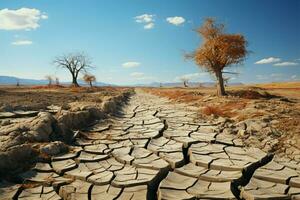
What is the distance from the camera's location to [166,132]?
7.77 m

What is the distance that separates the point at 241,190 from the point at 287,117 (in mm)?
4541

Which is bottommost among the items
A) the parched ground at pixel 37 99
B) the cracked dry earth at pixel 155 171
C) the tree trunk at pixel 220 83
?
the cracked dry earth at pixel 155 171

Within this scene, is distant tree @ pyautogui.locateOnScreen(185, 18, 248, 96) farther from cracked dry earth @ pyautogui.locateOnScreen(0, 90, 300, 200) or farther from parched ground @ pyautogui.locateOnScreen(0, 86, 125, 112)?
cracked dry earth @ pyautogui.locateOnScreen(0, 90, 300, 200)

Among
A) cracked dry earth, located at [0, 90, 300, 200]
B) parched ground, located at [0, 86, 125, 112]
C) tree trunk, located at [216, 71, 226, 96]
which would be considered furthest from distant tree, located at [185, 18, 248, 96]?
cracked dry earth, located at [0, 90, 300, 200]

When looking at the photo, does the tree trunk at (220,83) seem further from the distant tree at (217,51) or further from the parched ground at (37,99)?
the parched ground at (37,99)

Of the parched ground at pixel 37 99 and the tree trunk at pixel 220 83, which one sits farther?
the tree trunk at pixel 220 83

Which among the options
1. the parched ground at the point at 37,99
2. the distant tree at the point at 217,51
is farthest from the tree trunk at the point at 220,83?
the parched ground at the point at 37,99

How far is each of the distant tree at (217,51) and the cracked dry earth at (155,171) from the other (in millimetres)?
10630

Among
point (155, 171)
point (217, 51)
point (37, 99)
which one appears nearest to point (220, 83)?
point (217, 51)

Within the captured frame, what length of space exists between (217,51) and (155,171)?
13.6 meters

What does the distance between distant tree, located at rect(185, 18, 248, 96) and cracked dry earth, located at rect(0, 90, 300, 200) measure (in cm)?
1063

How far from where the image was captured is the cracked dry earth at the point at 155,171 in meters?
4.24

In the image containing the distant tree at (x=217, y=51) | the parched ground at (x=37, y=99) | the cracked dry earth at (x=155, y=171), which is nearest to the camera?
the cracked dry earth at (x=155, y=171)

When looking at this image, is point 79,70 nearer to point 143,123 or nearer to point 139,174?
point 143,123
